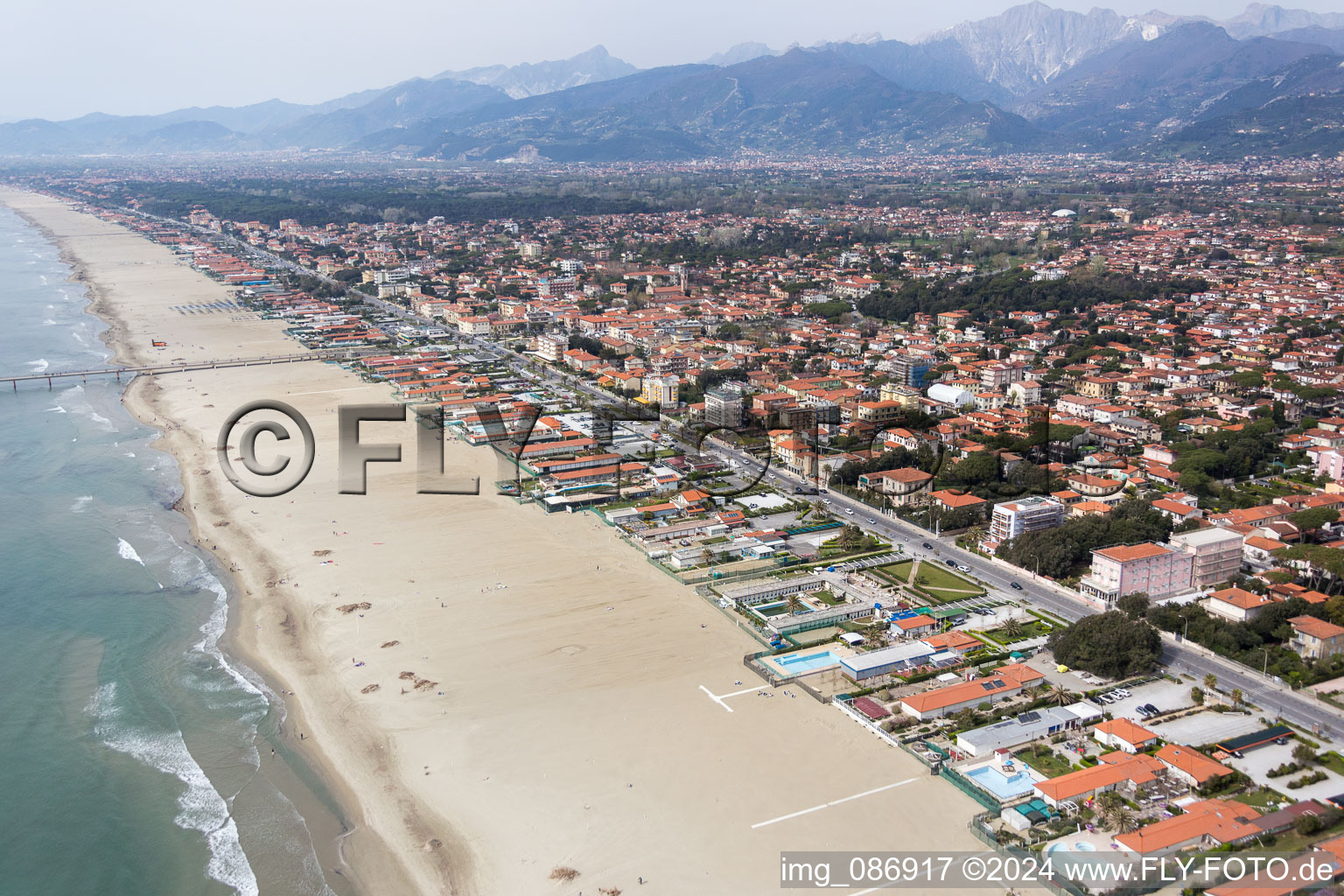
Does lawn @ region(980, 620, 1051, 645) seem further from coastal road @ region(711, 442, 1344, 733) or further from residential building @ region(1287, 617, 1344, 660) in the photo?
residential building @ region(1287, 617, 1344, 660)

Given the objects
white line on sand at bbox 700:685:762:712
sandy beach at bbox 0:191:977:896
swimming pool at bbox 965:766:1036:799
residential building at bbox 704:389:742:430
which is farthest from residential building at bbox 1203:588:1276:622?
residential building at bbox 704:389:742:430

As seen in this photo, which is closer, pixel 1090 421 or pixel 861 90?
pixel 1090 421

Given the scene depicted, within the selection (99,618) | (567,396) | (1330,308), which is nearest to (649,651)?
(99,618)

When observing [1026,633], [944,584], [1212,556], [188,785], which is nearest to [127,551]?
[188,785]

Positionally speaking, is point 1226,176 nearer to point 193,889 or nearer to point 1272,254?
point 1272,254

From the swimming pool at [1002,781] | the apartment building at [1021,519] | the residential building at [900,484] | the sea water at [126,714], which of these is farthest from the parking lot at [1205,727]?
the sea water at [126,714]

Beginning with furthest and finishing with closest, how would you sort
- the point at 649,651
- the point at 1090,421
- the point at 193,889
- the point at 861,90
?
the point at 861,90
the point at 1090,421
the point at 649,651
the point at 193,889
